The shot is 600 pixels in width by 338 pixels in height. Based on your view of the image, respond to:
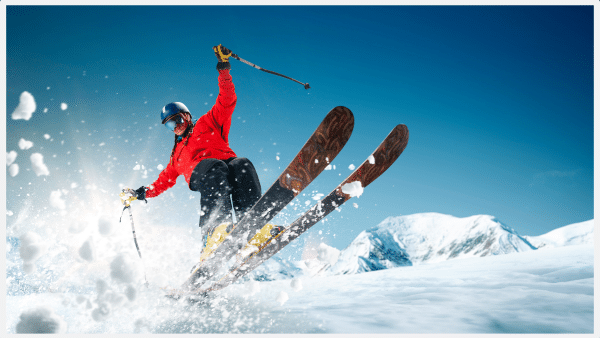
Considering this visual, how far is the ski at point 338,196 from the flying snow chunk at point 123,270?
0.81 m

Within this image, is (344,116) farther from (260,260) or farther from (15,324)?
(15,324)

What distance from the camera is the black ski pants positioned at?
9.77 ft

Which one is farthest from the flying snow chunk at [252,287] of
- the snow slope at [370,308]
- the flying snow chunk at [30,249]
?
the flying snow chunk at [30,249]

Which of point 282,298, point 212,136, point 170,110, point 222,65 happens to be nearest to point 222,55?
point 222,65

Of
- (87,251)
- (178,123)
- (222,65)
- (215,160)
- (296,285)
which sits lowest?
(296,285)

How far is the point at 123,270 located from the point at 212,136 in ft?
5.13

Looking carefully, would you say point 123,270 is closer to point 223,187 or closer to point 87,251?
point 87,251

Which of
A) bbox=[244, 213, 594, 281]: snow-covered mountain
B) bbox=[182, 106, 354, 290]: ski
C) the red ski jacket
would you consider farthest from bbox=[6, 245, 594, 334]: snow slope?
bbox=[244, 213, 594, 281]: snow-covered mountain

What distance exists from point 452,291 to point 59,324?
3293 millimetres

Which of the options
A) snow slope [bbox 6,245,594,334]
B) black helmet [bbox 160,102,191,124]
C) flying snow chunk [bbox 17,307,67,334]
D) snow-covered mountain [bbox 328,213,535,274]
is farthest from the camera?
snow-covered mountain [bbox 328,213,535,274]

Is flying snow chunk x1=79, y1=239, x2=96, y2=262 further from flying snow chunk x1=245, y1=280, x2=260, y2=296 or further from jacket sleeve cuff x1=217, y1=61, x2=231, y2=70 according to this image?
jacket sleeve cuff x1=217, y1=61, x2=231, y2=70

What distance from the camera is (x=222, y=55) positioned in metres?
2.94

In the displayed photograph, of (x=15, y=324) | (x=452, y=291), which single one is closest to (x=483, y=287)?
(x=452, y=291)

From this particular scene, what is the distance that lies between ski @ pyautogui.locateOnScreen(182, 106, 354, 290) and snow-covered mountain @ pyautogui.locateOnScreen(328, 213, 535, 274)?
8353 centimetres
